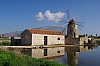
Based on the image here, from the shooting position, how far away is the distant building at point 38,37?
4646 centimetres

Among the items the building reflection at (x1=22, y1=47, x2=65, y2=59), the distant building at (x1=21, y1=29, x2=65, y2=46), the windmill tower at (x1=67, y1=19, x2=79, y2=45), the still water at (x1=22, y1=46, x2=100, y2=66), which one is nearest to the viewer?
the still water at (x1=22, y1=46, x2=100, y2=66)

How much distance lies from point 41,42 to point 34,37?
219cm

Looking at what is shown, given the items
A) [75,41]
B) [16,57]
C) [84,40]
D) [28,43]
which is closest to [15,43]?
[28,43]

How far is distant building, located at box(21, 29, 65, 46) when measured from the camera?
46.5 meters

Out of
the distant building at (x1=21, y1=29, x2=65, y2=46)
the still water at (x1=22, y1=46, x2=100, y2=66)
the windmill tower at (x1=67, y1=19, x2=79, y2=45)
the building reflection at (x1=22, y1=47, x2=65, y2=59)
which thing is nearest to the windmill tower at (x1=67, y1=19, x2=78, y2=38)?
the windmill tower at (x1=67, y1=19, x2=79, y2=45)

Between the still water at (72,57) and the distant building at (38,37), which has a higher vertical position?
the distant building at (38,37)

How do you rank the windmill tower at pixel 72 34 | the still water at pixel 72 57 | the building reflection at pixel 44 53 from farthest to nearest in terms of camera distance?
1. the windmill tower at pixel 72 34
2. the building reflection at pixel 44 53
3. the still water at pixel 72 57

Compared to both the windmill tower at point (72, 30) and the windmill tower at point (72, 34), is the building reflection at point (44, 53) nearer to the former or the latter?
the windmill tower at point (72, 34)

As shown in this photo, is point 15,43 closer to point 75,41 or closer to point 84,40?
point 75,41

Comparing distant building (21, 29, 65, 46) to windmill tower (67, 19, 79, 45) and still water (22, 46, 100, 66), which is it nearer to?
windmill tower (67, 19, 79, 45)

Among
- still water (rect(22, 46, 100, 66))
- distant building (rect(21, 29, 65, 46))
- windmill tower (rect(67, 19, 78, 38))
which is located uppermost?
windmill tower (rect(67, 19, 78, 38))

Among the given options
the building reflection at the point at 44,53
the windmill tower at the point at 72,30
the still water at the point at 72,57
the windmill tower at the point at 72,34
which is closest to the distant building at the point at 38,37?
the windmill tower at the point at 72,34

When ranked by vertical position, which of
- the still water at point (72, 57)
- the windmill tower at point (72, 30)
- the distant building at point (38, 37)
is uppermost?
the windmill tower at point (72, 30)

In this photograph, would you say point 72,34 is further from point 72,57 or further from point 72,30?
point 72,57
